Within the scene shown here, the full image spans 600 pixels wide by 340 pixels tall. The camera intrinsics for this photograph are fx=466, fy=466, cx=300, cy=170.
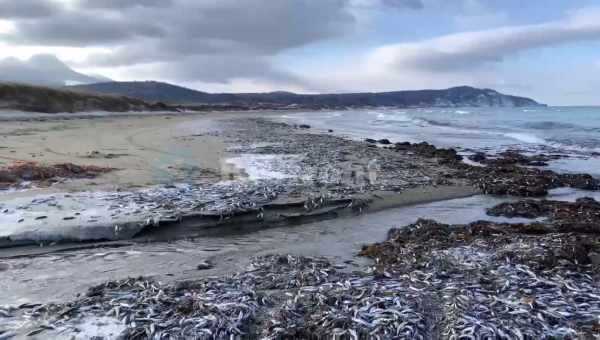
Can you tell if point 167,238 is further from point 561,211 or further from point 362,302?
point 561,211

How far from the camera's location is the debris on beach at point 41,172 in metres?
12.3

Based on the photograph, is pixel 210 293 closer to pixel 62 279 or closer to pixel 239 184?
pixel 62 279

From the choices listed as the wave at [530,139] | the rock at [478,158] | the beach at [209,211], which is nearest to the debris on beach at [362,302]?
the beach at [209,211]

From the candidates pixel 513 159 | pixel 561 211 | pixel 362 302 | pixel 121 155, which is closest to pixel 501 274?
pixel 362 302

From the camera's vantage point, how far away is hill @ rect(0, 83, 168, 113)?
45.0 metres

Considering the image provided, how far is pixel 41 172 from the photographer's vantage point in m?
13.1

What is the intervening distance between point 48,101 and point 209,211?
154ft

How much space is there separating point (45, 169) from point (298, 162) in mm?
8719

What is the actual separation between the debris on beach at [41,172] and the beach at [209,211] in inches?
15.8

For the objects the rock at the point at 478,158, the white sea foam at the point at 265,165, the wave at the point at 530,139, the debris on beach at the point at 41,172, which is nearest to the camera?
the debris on beach at the point at 41,172

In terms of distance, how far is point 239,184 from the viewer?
13148 mm

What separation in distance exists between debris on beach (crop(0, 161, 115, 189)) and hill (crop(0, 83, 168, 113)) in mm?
33956

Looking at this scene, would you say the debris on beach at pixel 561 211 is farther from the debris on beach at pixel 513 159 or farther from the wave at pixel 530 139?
the wave at pixel 530 139

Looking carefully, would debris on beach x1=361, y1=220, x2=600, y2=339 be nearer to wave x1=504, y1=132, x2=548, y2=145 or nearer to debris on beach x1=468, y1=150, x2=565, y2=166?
debris on beach x1=468, y1=150, x2=565, y2=166
